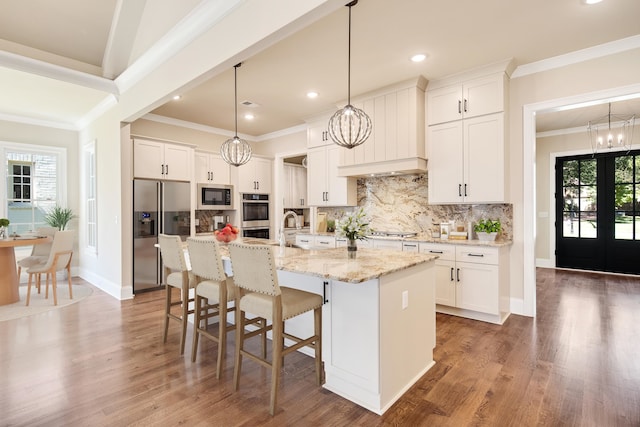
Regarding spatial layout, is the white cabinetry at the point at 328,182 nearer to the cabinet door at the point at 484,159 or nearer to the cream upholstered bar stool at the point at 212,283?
the cabinet door at the point at 484,159

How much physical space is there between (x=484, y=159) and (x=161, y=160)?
15.0 feet

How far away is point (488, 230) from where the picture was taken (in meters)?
3.78

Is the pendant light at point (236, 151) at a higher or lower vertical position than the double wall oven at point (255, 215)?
higher

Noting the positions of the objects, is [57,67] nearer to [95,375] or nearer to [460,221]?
[95,375]

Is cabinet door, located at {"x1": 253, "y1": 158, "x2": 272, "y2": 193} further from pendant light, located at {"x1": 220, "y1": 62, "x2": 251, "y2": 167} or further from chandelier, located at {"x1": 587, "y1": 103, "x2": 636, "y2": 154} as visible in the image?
chandelier, located at {"x1": 587, "y1": 103, "x2": 636, "y2": 154}

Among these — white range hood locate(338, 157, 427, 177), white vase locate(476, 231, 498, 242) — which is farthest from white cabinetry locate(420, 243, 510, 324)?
white range hood locate(338, 157, 427, 177)

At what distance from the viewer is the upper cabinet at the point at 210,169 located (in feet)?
19.3

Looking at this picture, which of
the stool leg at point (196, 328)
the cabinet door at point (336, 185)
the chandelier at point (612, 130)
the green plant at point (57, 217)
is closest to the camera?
the stool leg at point (196, 328)

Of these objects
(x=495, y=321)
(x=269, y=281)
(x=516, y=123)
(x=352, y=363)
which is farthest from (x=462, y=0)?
(x=495, y=321)

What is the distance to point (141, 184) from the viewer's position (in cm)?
492

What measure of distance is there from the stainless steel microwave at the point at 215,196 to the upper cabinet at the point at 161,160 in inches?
18.1

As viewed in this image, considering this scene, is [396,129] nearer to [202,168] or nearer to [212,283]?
[212,283]

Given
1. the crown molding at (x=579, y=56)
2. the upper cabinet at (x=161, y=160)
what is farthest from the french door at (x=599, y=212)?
the upper cabinet at (x=161, y=160)

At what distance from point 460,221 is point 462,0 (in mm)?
2588
